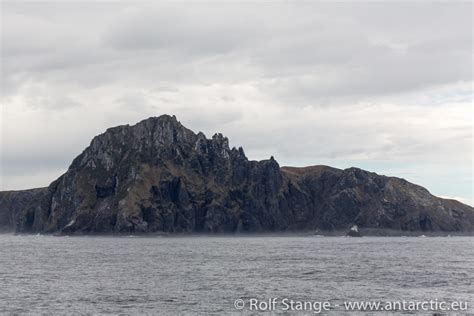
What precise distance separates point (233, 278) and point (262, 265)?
79.1 feet

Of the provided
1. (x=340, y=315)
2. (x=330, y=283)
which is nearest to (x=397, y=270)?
(x=330, y=283)

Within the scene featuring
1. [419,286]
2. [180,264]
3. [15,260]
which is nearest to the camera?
[419,286]

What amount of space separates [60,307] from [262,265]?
55398mm

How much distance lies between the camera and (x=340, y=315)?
61.0m

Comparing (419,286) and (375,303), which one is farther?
(419,286)

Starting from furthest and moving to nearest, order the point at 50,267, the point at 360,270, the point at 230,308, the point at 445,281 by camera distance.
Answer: the point at 50,267, the point at 360,270, the point at 445,281, the point at 230,308

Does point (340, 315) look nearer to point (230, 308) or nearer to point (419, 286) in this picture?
point (230, 308)

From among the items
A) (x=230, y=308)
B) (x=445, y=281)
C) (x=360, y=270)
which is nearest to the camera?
(x=230, y=308)

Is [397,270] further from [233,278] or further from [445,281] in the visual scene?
[233,278]

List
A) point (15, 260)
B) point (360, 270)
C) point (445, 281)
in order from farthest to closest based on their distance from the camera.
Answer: point (15, 260), point (360, 270), point (445, 281)

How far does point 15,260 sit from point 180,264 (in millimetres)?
37680

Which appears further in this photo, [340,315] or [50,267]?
[50,267]

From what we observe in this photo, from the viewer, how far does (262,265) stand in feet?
381

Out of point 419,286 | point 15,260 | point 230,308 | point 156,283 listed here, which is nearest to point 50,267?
point 15,260
